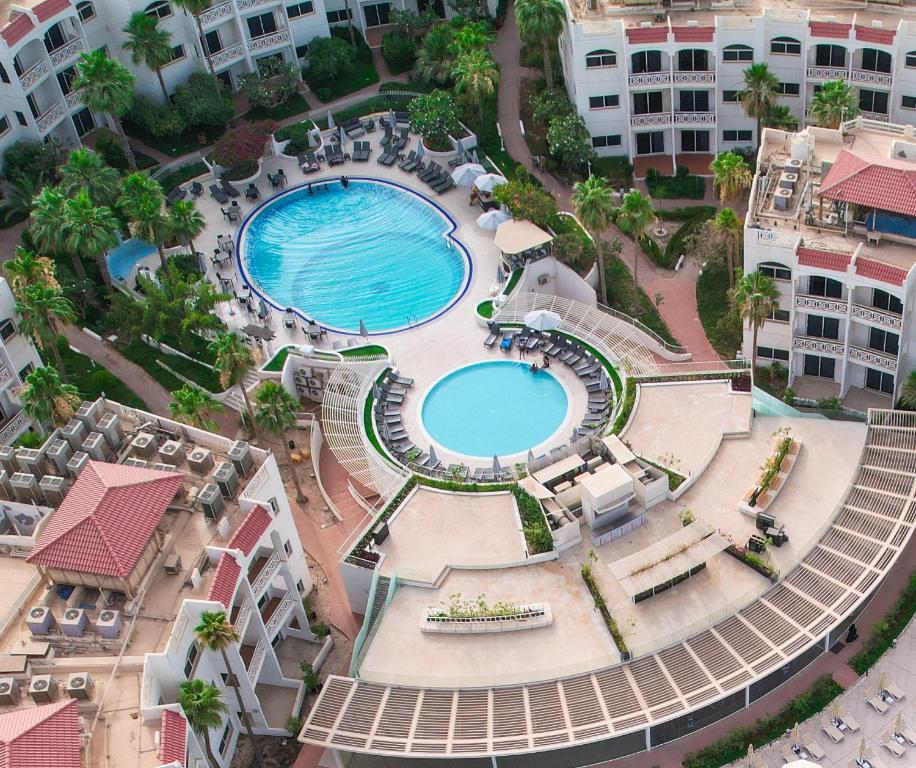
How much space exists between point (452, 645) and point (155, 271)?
1671 inches

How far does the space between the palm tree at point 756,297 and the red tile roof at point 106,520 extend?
3515 cm

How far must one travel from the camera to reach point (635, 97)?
98812 mm

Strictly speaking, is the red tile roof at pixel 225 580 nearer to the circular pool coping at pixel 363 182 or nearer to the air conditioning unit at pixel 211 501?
the air conditioning unit at pixel 211 501

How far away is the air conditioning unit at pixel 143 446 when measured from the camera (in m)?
69.6

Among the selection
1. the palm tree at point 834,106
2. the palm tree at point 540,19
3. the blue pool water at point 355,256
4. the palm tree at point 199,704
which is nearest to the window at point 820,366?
the palm tree at point 834,106

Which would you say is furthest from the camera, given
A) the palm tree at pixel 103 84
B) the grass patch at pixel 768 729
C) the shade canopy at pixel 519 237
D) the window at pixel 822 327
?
the palm tree at pixel 103 84

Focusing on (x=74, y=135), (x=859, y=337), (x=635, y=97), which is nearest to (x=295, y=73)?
(x=74, y=135)

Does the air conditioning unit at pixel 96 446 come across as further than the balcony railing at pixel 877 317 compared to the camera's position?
No

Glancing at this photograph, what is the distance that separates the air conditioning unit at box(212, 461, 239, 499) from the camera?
220 ft

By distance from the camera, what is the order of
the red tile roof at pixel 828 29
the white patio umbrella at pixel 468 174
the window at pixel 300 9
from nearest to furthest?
the red tile roof at pixel 828 29 < the white patio umbrella at pixel 468 174 < the window at pixel 300 9

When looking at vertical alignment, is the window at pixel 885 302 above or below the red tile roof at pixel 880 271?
below

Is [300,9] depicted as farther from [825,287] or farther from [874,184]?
[825,287]

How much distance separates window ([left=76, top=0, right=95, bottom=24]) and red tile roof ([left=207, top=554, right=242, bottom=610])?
2241 inches

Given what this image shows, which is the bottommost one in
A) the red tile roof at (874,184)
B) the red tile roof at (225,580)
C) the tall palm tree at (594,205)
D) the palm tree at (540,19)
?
the red tile roof at (225,580)
